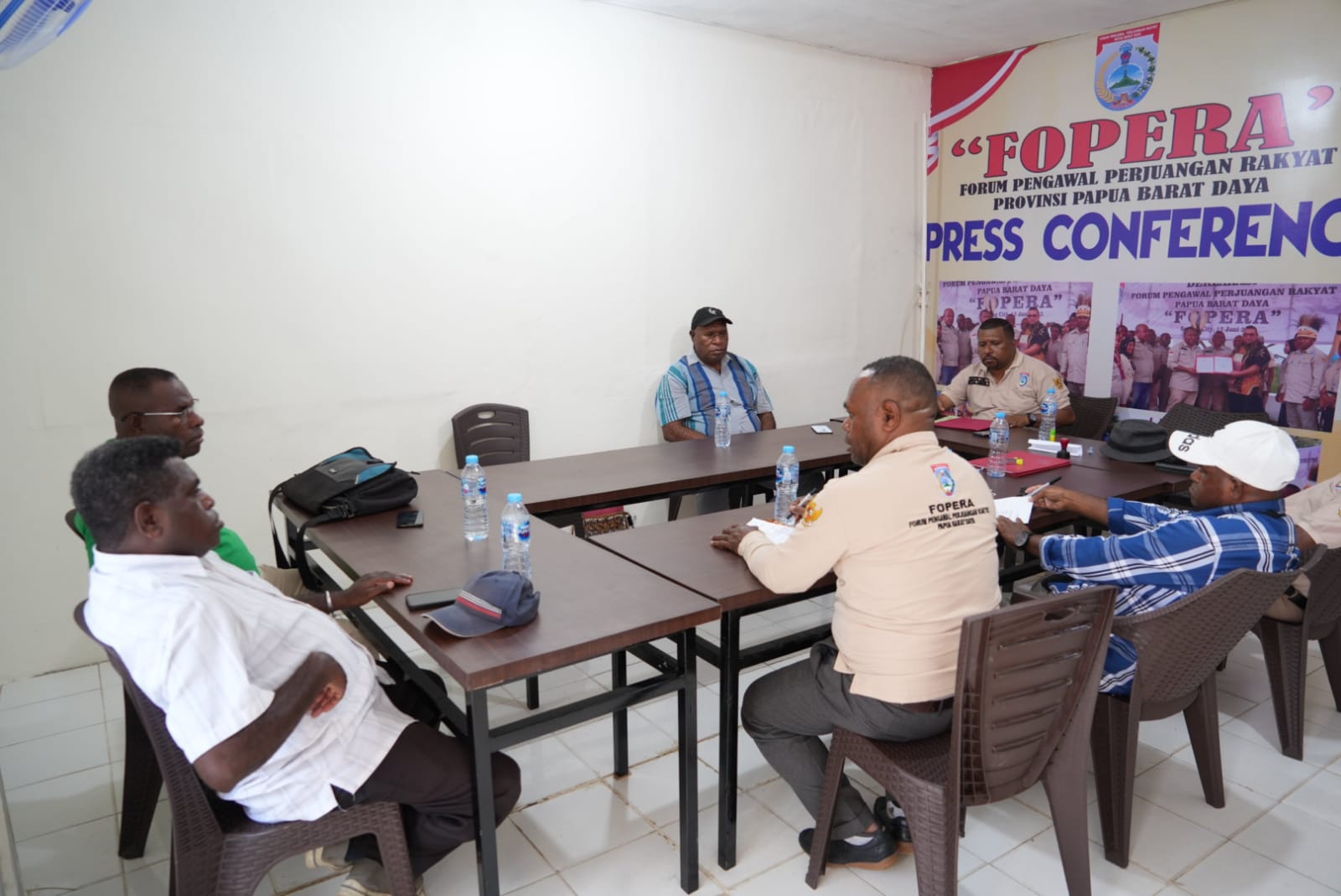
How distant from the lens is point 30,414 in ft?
10.9

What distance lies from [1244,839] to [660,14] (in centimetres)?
440

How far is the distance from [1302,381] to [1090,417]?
3.19 ft

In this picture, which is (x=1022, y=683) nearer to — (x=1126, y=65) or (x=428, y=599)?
(x=428, y=599)

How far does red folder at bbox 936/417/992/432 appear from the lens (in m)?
4.19

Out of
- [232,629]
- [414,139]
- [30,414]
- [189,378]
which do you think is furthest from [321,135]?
[232,629]

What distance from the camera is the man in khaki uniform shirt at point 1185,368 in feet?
15.4

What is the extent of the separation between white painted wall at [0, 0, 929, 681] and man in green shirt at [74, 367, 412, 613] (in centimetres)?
130

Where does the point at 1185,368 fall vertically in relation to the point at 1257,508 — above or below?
above

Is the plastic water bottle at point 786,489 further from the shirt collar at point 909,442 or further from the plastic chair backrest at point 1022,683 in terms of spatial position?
the plastic chair backrest at point 1022,683

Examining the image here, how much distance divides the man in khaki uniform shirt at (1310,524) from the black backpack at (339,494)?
2.75 metres

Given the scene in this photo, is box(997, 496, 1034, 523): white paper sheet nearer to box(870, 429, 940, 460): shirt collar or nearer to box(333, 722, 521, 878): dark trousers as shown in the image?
box(870, 429, 940, 460): shirt collar

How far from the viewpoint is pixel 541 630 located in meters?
1.88

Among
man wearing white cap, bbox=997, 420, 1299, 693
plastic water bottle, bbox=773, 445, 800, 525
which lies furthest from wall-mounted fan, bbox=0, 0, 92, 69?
man wearing white cap, bbox=997, 420, 1299, 693

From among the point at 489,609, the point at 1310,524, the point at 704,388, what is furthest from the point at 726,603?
the point at 704,388
